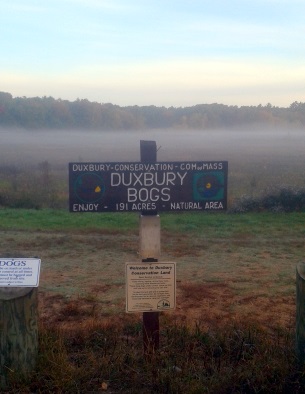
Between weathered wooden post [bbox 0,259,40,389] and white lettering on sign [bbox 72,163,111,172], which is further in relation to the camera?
white lettering on sign [bbox 72,163,111,172]

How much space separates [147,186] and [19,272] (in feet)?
3.70

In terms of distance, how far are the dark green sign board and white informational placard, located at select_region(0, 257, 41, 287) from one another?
0.51 m

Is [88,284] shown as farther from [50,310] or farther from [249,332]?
[249,332]

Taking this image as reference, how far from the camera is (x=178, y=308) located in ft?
21.0

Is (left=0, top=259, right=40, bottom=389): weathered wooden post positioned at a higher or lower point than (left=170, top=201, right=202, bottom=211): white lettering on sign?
lower

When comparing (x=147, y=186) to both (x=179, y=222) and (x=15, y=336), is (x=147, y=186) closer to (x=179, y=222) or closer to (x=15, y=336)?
(x=15, y=336)

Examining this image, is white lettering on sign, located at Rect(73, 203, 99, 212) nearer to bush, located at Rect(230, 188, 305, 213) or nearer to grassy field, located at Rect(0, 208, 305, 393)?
grassy field, located at Rect(0, 208, 305, 393)

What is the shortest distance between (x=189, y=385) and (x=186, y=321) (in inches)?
63.2

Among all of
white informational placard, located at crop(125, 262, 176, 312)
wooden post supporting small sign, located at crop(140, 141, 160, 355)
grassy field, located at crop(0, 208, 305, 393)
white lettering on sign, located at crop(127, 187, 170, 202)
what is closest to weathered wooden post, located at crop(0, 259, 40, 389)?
grassy field, located at crop(0, 208, 305, 393)

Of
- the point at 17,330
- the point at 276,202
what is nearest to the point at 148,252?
the point at 17,330

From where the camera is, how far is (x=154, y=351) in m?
4.65

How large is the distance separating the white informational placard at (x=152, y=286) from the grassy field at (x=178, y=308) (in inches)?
14.4

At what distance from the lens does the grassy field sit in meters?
4.31

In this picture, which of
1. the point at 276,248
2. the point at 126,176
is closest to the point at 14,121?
the point at 276,248
